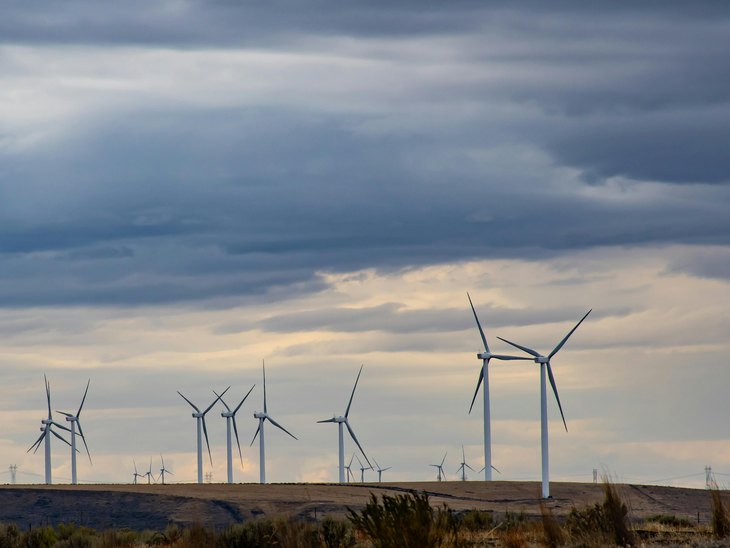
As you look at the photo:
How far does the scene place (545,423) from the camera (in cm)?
8869

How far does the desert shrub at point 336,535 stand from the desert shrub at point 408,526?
211 inches

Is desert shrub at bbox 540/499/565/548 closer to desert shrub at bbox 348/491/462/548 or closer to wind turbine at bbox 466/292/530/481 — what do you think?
desert shrub at bbox 348/491/462/548

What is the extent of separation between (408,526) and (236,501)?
50354 mm

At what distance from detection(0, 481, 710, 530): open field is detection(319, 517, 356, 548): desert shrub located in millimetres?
27850

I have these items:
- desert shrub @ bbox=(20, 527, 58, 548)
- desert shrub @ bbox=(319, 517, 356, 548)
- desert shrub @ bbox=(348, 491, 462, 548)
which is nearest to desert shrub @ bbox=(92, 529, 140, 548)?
desert shrub @ bbox=(20, 527, 58, 548)

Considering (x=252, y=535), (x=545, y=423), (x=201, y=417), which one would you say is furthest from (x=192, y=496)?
(x=201, y=417)

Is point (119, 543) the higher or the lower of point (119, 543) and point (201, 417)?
the lower

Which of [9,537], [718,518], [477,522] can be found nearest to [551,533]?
[718,518]

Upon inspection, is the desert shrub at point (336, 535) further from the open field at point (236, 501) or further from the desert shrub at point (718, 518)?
the open field at point (236, 501)

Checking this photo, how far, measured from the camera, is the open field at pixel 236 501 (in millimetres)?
69438

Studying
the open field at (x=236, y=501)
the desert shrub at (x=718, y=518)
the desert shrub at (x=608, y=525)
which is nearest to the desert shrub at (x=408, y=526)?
the desert shrub at (x=608, y=525)

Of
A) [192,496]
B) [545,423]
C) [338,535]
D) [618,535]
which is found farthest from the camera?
[545,423]

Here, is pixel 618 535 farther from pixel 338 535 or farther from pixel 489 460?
pixel 489 460

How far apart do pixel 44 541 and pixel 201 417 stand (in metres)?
96.0
